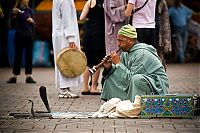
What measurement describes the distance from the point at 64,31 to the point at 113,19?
33.0 inches

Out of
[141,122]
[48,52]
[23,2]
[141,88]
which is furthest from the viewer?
[48,52]

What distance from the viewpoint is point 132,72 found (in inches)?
372

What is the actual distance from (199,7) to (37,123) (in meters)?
15.7

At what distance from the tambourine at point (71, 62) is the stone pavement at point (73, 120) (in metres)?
0.43

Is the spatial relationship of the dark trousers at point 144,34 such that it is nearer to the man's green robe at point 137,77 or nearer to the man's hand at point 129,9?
the man's hand at point 129,9

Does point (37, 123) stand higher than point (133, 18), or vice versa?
point (133, 18)

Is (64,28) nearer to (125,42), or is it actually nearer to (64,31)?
(64,31)

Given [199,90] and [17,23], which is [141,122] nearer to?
[199,90]

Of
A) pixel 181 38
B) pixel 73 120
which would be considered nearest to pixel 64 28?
pixel 73 120

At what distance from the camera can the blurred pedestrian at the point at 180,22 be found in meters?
21.7

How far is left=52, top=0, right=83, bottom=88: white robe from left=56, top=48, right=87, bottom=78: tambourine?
125 mm

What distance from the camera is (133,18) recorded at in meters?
11.4

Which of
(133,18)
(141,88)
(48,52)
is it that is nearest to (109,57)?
(141,88)

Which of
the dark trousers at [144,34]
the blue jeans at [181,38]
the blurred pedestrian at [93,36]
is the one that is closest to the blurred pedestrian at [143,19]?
the dark trousers at [144,34]
